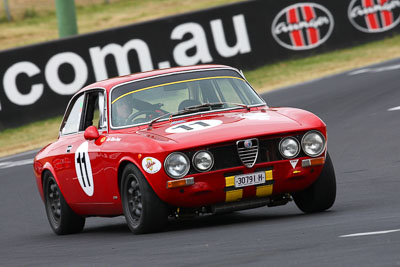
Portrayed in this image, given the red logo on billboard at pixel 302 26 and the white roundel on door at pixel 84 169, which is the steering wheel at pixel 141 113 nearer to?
the white roundel on door at pixel 84 169

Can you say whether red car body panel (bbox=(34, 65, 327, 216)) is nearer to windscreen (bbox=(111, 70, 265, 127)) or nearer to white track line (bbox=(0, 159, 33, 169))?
windscreen (bbox=(111, 70, 265, 127))

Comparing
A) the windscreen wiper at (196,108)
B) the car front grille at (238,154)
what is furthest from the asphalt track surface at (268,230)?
the windscreen wiper at (196,108)

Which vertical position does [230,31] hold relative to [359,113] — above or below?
above

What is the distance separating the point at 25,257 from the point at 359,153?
20.1ft

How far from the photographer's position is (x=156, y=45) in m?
22.0

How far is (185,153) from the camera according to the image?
310 inches

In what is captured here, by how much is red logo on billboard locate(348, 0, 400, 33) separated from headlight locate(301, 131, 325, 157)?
16902 mm

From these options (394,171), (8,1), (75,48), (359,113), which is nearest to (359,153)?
(394,171)

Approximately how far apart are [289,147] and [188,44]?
14.5 meters

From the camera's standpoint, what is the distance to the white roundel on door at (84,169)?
9.10 metres

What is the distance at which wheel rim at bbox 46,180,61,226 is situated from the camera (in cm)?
1005

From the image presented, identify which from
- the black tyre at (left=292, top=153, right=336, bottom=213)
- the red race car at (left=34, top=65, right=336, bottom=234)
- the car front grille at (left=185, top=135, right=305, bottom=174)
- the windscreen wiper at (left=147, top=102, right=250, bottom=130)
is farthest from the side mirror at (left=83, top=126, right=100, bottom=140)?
the black tyre at (left=292, top=153, right=336, bottom=213)

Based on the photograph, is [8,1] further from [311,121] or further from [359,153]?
[311,121]

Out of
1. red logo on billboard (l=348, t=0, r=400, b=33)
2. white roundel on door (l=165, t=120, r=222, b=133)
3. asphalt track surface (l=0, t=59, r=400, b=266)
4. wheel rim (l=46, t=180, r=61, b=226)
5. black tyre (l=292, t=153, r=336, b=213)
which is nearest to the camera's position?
asphalt track surface (l=0, t=59, r=400, b=266)
